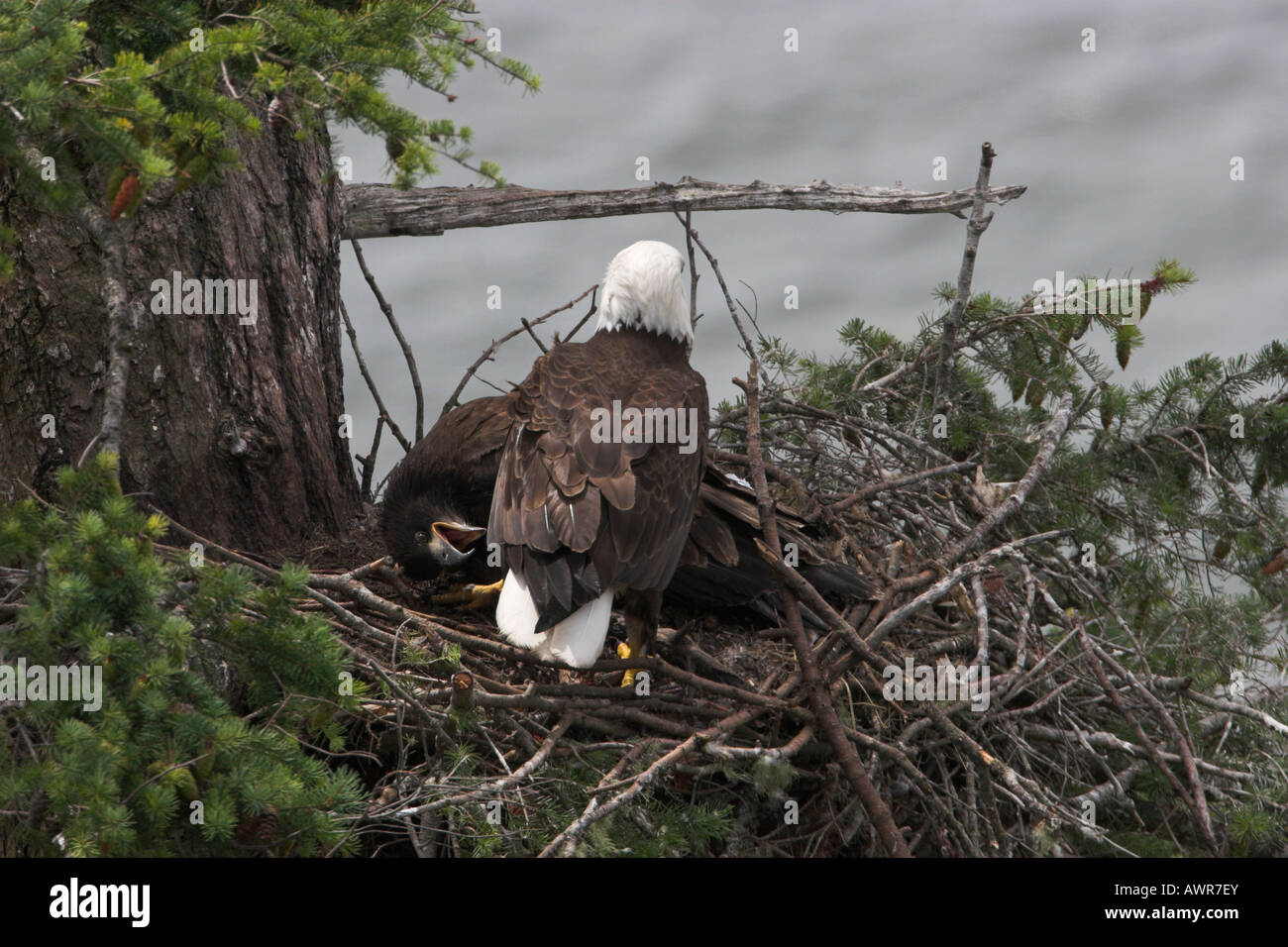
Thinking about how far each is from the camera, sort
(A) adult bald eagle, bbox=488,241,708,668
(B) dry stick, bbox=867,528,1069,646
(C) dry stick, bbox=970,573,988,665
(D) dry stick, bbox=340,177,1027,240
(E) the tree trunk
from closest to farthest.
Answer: (B) dry stick, bbox=867,528,1069,646, (A) adult bald eagle, bbox=488,241,708,668, (C) dry stick, bbox=970,573,988,665, (E) the tree trunk, (D) dry stick, bbox=340,177,1027,240

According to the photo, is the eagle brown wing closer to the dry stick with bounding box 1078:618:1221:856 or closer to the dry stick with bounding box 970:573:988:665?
the dry stick with bounding box 970:573:988:665

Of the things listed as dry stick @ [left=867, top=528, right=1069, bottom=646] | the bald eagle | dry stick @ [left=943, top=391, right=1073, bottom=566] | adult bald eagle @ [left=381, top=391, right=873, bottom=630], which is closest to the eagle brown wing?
adult bald eagle @ [left=381, top=391, right=873, bottom=630]

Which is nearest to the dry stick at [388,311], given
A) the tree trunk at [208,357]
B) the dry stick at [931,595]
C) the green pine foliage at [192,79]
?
the tree trunk at [208,357]

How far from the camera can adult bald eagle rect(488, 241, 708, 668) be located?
3.01 m

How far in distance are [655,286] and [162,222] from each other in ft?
5.01

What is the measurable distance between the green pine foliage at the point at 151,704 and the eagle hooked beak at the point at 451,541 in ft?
4.30

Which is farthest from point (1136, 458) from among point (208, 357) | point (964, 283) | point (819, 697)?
point (208, 357)

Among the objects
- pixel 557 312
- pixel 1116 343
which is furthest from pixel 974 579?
pixel 557 312

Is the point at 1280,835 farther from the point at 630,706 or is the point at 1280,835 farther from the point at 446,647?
the point at 446,647

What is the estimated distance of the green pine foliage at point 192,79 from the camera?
6.89 ft

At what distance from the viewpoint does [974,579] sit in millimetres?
3531

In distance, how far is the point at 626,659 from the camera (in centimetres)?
313

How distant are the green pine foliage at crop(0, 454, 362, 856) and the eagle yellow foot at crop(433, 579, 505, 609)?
1310 mm

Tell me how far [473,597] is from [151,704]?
5.68ft
